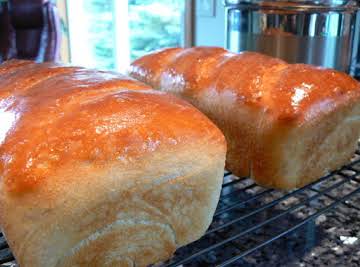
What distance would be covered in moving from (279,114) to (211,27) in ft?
7.06

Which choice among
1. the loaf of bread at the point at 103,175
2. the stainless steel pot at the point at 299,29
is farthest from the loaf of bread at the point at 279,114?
the stainless steel pot at the point at 299,29

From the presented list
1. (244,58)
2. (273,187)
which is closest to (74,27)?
(244,58)

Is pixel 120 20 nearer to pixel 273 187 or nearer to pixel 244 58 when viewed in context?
pixel 244 58

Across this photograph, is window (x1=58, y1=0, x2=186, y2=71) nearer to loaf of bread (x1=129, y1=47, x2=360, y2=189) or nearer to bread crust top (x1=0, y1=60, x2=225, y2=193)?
loaf of bread (x1=129, y1=47, x2=360, y2=189)

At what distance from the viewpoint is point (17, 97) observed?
2.10 feet

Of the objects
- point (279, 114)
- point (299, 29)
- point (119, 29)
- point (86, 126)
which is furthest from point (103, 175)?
point (119, 29)

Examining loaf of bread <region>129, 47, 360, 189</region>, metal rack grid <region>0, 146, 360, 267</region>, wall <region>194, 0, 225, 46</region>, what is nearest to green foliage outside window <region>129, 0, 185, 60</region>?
wall <region>194, 0, 225, 46</region>

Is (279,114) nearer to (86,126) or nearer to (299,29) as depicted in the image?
(86,126)

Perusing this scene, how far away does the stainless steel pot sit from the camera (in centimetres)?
116

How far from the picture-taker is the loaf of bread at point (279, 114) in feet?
2.28

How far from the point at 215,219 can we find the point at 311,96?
29cm

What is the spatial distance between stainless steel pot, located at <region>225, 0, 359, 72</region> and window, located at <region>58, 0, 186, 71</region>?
2.14 metres

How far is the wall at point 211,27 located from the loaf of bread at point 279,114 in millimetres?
1790

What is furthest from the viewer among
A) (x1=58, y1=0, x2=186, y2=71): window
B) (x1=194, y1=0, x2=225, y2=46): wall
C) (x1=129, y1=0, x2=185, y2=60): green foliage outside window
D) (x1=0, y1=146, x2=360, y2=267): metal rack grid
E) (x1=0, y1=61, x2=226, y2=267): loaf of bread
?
(x1=129, y1=0, x2=185, y2=60): green foliage outside window
